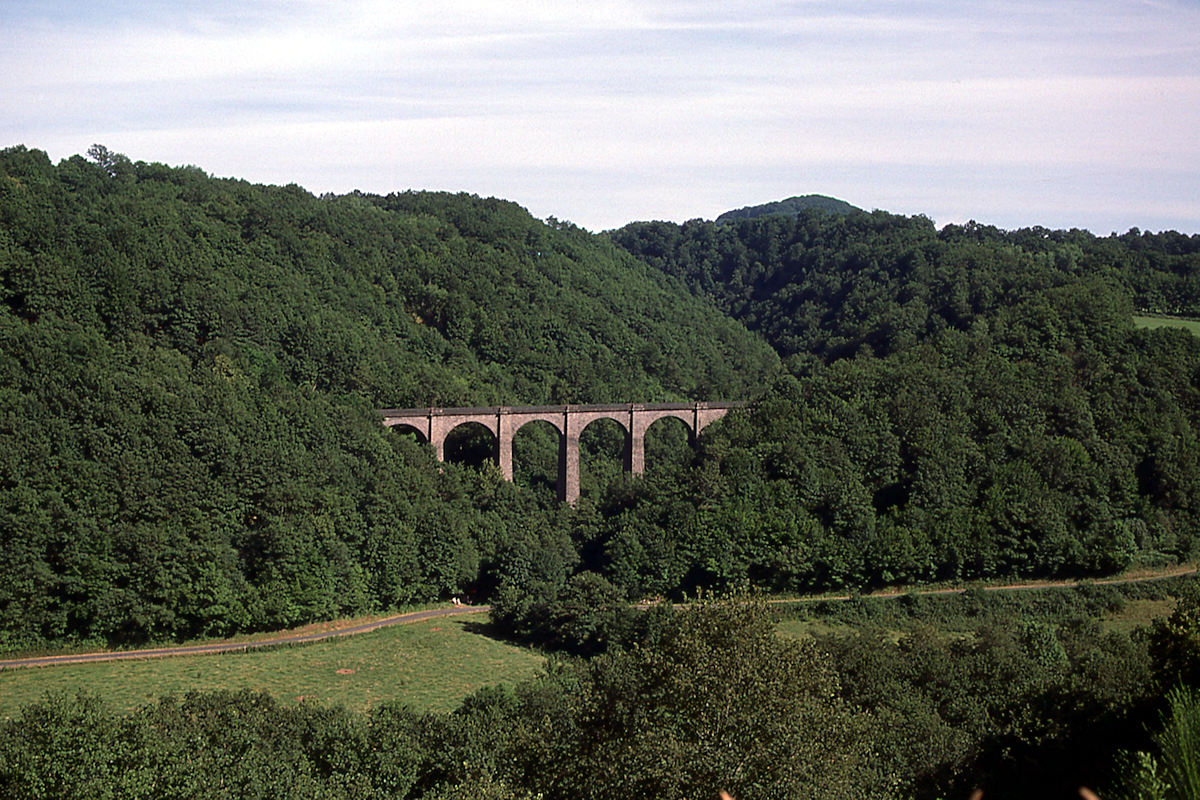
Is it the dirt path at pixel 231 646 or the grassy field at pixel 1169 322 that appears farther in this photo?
the grassy field at pixel 1169 322

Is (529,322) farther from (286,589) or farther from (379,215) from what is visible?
(286,589)

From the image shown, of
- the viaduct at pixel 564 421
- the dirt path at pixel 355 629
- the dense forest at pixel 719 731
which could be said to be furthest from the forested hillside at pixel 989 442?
the dense forest at pixel 719 731

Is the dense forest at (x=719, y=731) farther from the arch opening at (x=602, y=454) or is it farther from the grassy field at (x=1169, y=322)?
the grassy field at (x=1169, y=322)

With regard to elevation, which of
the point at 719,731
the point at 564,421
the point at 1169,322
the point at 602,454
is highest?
the point at 1169,322

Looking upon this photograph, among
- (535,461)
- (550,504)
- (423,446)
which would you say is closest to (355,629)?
(423,446)

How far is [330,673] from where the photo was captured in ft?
109

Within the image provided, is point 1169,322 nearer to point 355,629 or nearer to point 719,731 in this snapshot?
point 355,629

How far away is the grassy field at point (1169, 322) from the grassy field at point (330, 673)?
41100 millimetres

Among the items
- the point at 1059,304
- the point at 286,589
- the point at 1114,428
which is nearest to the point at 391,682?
the point at 286,589

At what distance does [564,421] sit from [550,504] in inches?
178

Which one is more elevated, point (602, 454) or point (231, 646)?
point (602, 454)

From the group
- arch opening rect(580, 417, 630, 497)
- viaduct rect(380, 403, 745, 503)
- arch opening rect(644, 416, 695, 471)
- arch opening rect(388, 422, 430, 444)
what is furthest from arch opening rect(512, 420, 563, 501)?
arch opening rect(644, 416, 695, 471)

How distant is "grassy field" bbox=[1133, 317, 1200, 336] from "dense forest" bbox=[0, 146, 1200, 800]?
1.75 m

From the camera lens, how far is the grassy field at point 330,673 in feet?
98.8
